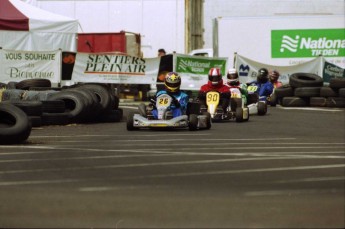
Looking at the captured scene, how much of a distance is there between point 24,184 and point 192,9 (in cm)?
2403

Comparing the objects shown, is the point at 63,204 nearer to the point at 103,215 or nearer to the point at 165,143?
the point at 103,215

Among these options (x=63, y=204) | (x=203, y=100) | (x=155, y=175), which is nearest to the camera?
(x=63, y=204)

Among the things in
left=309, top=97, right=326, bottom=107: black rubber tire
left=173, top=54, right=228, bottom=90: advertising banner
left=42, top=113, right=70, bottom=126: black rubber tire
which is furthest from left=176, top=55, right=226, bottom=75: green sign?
left=42, top=113, right=70, bottom=126: black rubber tire

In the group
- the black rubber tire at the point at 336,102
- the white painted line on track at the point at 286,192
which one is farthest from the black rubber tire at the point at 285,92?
the white painted line on track at the point at 286,192

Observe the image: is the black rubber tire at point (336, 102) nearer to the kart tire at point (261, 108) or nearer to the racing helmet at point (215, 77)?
the kart tire at point (261, 108)

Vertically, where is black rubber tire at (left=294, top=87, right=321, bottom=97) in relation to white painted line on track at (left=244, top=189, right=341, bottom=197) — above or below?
below

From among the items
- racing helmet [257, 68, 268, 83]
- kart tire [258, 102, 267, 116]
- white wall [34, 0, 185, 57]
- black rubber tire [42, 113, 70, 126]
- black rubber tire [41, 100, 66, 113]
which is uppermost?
white wall [34, 0, 185, 57]

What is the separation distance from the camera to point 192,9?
31734 millimetres

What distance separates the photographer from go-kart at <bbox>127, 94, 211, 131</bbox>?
49.0ft

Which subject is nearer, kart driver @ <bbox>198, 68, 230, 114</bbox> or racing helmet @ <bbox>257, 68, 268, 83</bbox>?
kart driver @ <bbox>198, 68, 230, 114</bbox>

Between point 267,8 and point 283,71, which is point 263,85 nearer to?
point 283,71

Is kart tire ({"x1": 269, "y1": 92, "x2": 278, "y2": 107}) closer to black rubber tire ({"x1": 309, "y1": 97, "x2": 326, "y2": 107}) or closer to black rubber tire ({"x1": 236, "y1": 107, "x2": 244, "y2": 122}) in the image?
black rubber tire ({"x1": 309, "y1": 97, "x2": 326, "y2": 107})

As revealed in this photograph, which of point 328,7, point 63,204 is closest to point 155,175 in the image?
point 63,204

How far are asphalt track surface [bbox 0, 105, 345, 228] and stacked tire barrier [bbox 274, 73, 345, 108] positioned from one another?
35.3ft
